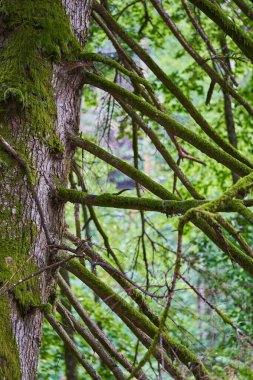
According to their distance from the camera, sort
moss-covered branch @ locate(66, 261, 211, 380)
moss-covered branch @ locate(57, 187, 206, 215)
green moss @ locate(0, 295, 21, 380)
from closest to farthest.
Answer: green moss @ locate(0, 295, 21, 380) → moss-covered branch @ locate(57, 187, 206, 215) → moss-covered branch @ locate(66, 261, 211, 380)

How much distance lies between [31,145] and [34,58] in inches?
16.0

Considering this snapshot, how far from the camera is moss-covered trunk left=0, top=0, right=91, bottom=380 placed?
220 centimetres

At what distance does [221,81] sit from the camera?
3.23 metres

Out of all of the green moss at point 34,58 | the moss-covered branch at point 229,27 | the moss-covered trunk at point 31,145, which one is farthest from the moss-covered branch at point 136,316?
the moss-covered branch at point 229,27

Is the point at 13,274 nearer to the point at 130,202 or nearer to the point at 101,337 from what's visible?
the point at 130,202

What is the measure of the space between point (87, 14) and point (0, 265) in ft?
4.46

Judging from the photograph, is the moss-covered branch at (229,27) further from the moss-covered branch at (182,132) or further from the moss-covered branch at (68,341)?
the moss-covered branch at (68,341)

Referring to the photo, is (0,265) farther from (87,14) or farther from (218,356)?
(218,356)

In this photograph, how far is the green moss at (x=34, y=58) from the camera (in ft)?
8.20

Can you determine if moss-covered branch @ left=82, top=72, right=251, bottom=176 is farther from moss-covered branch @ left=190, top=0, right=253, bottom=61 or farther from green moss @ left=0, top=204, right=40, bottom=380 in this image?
green moss @ left=0, top=204, right=40, bottom=380

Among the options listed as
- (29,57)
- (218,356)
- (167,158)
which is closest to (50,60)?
(29,57)

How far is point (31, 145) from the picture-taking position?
2467 mm

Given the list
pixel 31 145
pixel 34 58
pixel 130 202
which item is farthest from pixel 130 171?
pixel 34 58

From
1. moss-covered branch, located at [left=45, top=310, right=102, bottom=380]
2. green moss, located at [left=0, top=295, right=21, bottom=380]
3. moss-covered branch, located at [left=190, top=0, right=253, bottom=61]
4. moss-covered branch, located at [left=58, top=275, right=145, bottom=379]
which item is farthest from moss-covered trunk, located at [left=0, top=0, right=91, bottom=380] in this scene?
moss-covered branch, located at [left=190, top=0, right=253, bottom=61]
